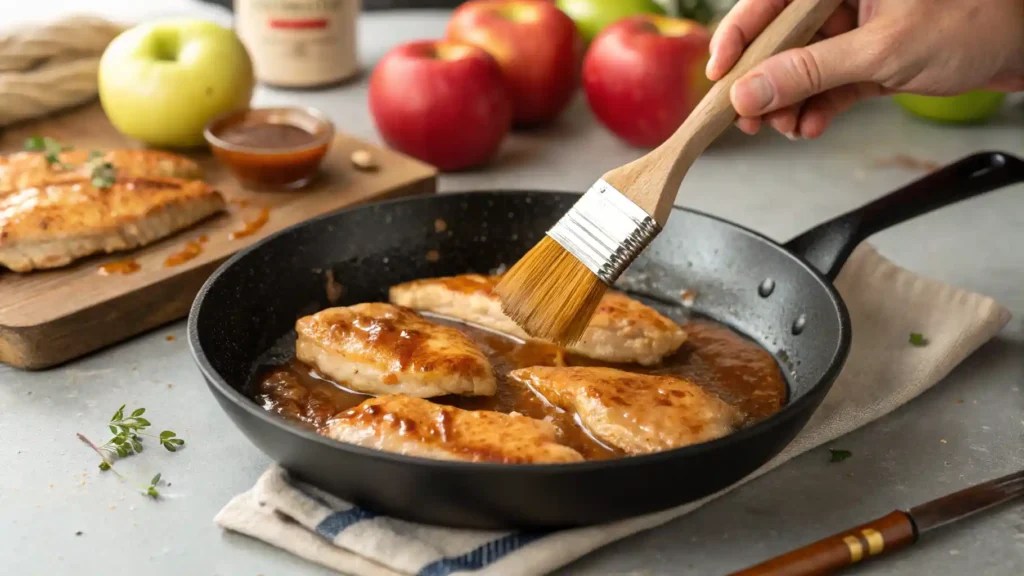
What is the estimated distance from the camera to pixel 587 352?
1.80 meters

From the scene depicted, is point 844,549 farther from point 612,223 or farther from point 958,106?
point 958,106

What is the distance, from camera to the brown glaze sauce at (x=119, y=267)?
199 centimetres

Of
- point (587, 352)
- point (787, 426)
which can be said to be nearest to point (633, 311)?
point (587, 352)

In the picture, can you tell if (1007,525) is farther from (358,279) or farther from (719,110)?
(358,279)

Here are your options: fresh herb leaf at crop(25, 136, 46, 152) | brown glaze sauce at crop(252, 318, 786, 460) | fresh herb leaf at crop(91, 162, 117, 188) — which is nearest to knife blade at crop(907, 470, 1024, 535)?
brown glaze sauce at crop(252, 318, 786, 460)

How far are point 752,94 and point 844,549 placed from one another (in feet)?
2.36

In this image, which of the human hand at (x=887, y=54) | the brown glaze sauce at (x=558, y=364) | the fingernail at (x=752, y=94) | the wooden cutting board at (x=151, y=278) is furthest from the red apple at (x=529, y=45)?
the fingernail at (x=752, y=94)

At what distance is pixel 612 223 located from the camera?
5.23ft

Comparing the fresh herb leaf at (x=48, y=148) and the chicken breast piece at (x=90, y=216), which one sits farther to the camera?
the fresh herb leaf at (x=48, y=148)

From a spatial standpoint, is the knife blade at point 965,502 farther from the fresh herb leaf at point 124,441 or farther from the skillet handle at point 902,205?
the fresh herb leaf at point 124,441

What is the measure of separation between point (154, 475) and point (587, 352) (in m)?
0.72

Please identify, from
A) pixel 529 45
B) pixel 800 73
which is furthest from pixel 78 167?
pixel 800 73

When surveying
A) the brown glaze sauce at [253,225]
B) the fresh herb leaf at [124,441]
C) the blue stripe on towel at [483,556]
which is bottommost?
the fresh herb leaf at [124,441]

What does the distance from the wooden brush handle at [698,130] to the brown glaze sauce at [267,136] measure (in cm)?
101
